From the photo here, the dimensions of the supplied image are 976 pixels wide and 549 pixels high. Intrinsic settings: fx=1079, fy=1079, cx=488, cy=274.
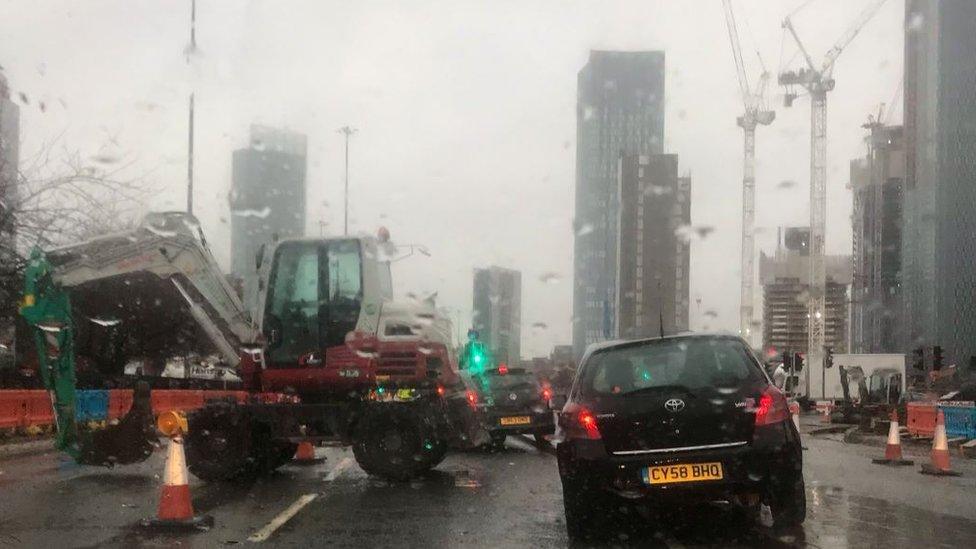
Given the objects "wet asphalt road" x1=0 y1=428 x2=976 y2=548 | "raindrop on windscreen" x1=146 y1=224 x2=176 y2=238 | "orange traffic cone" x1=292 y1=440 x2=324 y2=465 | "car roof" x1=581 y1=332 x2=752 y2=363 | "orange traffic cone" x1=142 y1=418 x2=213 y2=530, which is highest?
"raindrop on windscreen" x1=146 y1=224 x2=176 y2=238

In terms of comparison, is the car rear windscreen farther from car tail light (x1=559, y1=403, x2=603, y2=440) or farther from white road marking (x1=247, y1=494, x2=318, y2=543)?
white road marking (x1=247, y1=494, x2=318, y2=543)

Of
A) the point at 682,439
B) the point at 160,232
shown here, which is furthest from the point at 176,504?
the point at 160,232

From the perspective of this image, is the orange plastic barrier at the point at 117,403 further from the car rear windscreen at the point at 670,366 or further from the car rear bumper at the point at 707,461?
the car rear bumper at the point at 707,461

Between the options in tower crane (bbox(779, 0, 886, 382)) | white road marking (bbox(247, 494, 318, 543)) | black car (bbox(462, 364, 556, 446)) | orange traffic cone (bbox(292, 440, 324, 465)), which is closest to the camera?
white road marking (bbox(247, 494, 318, 543))

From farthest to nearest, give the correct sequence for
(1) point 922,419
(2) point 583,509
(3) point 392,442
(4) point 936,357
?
(4) point 936,357, (1) point 922,419, (3) point 392,442, (2) point 583,509

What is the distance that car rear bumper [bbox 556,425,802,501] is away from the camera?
7.62 m

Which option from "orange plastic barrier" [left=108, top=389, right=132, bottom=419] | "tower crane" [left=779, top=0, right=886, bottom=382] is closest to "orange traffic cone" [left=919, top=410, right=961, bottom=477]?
"orange plastic barrier" [left=108, top=389, right=132, bottom=419]

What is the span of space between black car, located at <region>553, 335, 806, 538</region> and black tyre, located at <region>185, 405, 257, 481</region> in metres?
5.29

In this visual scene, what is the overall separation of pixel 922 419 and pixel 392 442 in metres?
14.7

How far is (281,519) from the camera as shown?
28.9ft

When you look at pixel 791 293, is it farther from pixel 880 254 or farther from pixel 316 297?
pixel 316 297

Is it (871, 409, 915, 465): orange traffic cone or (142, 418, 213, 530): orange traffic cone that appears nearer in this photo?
(142, 418, 213, 530): orange traffic cone

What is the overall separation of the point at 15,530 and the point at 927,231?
137 m

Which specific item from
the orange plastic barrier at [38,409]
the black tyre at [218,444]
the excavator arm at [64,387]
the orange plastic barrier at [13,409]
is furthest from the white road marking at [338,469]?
the orange plastic barrier at [38,409]
